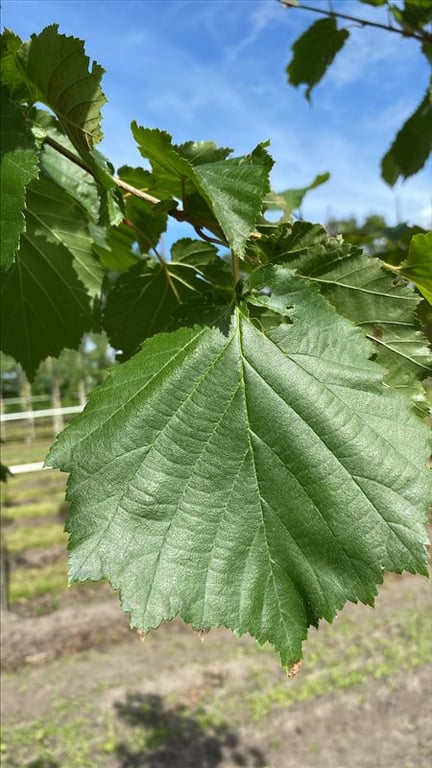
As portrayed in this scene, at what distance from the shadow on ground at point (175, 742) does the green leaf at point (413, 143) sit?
3685 millimetres

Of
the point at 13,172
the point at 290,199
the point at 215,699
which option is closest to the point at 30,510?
the point at 215,699

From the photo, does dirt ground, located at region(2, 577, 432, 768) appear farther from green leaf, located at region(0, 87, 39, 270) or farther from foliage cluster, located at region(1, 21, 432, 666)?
green leaf, located at region(0, 87, 39, 270)

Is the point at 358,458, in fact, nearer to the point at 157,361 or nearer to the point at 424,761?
the point at 157,361

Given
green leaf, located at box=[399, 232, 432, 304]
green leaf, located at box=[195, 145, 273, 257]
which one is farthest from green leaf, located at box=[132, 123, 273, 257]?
green leaf, located at box=[399, 232, 432, 304]

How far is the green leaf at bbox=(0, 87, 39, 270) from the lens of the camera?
627mm

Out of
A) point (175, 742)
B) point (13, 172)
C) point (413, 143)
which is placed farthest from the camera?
point (175, 742)

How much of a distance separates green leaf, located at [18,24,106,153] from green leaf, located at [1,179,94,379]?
343 millimetres

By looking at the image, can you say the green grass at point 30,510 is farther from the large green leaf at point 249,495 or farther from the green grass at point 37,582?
the large green leaf at point 249,495

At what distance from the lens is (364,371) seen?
2.36 ft

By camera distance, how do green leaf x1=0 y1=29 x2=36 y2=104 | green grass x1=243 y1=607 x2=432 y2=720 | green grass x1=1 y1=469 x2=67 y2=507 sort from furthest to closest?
green grass x1=1 y1=469 x2=67 y2=507
green grass x1=243 y1=607 x2=432 y2=720
green leaf x1=0 y1=29 x2=36 y2=104

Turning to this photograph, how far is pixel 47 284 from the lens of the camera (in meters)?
1.19

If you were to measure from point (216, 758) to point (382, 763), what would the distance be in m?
1.05

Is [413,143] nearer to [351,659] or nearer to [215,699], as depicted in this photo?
[215,699]

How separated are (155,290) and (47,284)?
11.4 inches
